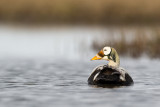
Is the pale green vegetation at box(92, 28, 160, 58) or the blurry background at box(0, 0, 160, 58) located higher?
the blurry background at box(0, 0, 160, 58)

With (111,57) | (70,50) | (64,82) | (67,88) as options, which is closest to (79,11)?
(70,50)

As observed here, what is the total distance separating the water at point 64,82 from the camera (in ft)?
31.8

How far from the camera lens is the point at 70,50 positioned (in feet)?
75.4

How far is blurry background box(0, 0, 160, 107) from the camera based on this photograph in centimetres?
1036

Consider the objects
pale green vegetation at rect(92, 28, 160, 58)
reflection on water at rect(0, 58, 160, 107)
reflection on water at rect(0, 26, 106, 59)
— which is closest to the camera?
reflection on water at rect(0, 58, 160, 107)

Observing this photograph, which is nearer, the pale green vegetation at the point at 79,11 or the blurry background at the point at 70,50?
the blurry background at the point at 70,50

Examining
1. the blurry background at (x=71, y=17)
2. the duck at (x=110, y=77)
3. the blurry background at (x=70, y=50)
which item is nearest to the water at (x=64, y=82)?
the blurry background at (x=70, y=50)

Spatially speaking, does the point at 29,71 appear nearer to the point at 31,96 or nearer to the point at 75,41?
the point at 31,96

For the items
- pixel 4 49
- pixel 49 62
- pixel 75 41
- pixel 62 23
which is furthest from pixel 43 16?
pixel 49 62

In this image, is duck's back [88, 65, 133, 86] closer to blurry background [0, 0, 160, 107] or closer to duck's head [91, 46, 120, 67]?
blurry background [0, 0, 160, 107]

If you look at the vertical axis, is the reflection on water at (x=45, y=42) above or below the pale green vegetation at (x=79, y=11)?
below

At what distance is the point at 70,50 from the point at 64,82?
10.2 meters

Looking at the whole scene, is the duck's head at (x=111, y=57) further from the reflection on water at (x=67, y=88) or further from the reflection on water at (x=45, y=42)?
the reflection on water at (x=45, y=42)

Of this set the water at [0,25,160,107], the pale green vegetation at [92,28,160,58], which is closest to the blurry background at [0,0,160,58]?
the pale green vegetation at [92,28,160,58]
